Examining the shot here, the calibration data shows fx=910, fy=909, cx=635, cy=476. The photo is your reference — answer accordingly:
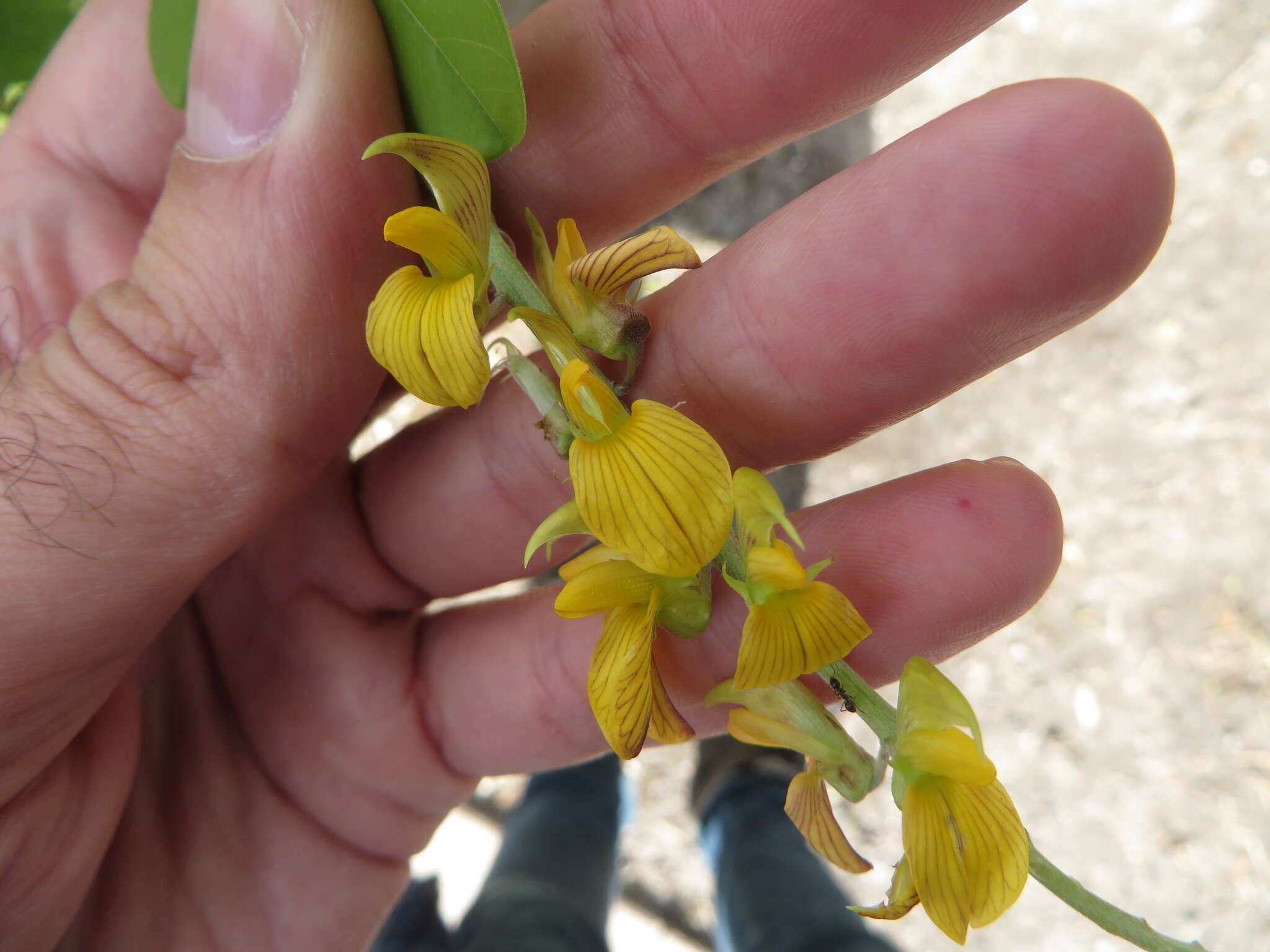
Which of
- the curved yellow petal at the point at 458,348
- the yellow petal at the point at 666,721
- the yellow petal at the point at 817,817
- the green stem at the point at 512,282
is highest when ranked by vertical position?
the curved yellow petal at the point at 458,348

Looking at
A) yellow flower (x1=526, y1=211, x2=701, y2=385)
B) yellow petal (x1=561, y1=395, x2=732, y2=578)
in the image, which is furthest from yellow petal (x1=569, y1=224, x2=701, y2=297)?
yellow petal (x1=561, y1=395, x2=732, y2=578)

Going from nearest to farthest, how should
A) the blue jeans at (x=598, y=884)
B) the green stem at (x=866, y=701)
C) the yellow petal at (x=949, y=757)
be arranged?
the yellow petal at (x=949, y=757) → the green stem at (x=866, y=701) → the blue jeans at (x=598, y=884)

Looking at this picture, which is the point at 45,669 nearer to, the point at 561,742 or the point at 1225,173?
the point at 561,742

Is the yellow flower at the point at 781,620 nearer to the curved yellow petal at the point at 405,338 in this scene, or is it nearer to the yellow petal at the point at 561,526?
the yellow petal at the point at 561,526

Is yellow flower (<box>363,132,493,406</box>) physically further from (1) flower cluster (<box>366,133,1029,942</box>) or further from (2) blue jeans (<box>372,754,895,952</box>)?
(2) blue jeans (<box>372,754,895,952</box>)

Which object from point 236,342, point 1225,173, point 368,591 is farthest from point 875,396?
point 1225,173

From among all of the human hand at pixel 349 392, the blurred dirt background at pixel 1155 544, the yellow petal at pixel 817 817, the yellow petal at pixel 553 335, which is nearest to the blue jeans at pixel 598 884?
the blurred dirt background at pixel 1155 544
